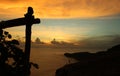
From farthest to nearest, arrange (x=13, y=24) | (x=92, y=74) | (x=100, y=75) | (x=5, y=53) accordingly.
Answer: (x=92, y=74), (x=100, y=75), (x=13, y=24), (x=5, y=53)

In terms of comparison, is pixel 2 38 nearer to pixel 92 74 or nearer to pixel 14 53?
pixel 14 53

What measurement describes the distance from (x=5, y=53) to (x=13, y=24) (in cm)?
139

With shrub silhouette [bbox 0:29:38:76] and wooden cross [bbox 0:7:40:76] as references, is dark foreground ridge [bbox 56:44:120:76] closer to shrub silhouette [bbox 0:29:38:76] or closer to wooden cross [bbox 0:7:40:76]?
wooden cross [bbox 0:7:40:76]

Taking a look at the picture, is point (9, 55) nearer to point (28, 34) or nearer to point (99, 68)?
point (28, 34)

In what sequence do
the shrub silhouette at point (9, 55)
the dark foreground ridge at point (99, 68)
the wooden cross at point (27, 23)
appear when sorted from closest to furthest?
the shrub silhouette at point (9, 55) < the wooden cross at point (27, 23) < the dark foreground ridge at point (99, 68)

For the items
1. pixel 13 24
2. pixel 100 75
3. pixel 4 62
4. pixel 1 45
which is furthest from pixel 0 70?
pixel 100 75

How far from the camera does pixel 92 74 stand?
4244cm

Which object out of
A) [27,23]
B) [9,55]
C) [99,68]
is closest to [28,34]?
[27,23]

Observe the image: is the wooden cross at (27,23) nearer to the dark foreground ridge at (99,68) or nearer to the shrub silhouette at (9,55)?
the shrub silhouette at (9,55)

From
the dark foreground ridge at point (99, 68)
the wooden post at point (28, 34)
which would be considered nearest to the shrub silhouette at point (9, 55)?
the wooden post at point (28, 34)

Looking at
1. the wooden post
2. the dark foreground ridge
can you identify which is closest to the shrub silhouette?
the wooden post

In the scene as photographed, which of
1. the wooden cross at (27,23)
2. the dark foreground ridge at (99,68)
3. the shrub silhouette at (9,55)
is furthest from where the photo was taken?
the dark foreground ridge at (99,68)

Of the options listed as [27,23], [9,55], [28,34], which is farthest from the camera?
[28,34]

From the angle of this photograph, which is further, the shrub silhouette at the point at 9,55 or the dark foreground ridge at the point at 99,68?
the dark foreground ridge at the point at 99,68
